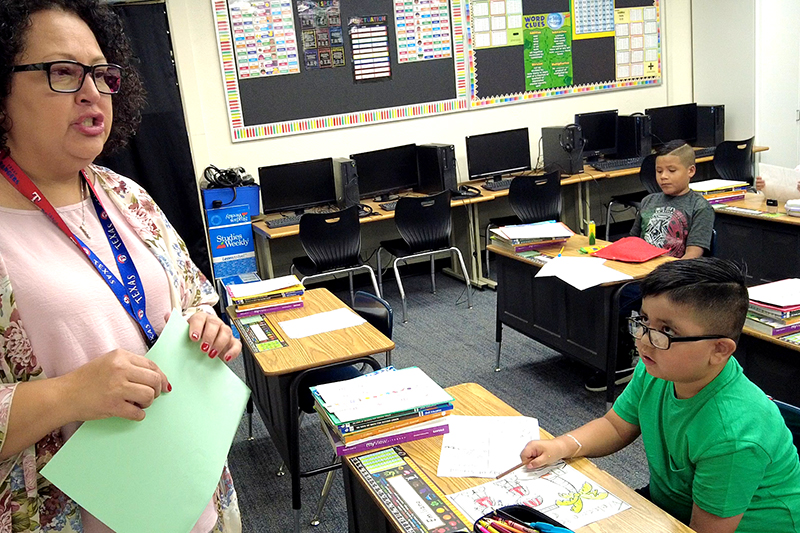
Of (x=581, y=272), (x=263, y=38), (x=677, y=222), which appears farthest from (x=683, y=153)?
(x=263, y=38)

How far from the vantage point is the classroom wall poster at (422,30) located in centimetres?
579

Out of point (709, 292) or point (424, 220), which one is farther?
point (424, 220)

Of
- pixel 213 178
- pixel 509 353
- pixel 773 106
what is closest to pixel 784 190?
pixel 509 353

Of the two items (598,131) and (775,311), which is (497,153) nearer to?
(598,131)

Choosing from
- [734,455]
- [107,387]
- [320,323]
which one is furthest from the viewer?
[320,323]

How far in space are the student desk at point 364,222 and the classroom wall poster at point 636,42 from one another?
2514mm

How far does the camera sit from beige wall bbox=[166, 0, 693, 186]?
5.18 m

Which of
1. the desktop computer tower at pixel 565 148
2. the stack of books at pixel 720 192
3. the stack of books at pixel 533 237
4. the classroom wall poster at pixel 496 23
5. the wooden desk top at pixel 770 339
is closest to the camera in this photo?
the wooden desk top at pixel 770 339

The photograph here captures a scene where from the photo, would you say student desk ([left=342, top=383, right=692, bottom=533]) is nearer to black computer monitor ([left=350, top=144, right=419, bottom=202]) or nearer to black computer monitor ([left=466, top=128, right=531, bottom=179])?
black computer monitor ([left=350, top=144, right=419, bottom=202])

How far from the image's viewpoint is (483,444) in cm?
160

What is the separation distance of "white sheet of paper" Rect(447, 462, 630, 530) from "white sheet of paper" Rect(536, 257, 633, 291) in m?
1.60

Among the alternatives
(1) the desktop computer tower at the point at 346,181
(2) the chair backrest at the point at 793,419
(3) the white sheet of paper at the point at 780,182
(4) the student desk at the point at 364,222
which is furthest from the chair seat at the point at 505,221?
(2) the chair backrest at the point at 793,419

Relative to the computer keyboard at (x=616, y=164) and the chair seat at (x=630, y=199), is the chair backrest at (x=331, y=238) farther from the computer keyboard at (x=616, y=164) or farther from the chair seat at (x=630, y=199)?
the chair seat at (x=630, y=199)

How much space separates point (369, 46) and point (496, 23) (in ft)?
4.16
